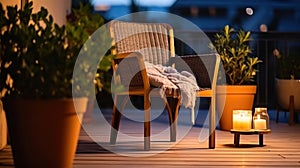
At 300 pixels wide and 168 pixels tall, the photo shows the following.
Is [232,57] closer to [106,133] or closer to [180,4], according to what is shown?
[106,133]

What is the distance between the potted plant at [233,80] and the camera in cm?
422

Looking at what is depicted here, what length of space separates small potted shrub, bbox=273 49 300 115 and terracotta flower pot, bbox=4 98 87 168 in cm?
308

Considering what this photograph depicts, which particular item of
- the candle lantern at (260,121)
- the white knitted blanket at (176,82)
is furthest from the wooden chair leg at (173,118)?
the candle lantern at (260,121)

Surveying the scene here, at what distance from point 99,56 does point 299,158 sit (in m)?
1.34

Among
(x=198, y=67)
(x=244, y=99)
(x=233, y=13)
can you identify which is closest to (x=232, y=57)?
(x=244, y=99)

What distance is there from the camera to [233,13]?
25.4 ft

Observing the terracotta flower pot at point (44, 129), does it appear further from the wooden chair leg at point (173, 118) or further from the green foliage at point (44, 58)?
the wooden chair leg at point (173, 118)

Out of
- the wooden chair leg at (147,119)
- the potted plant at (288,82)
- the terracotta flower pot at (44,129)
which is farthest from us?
the potted plant at (288,82)

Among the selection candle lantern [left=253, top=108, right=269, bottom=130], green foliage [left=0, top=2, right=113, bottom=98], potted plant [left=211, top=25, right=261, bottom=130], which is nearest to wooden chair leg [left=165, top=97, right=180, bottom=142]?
candle lantern [left=253, top=108, right=269, bottom=130]

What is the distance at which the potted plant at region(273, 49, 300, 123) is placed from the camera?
4.72 metres

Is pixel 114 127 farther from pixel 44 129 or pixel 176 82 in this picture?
pixel 44 129

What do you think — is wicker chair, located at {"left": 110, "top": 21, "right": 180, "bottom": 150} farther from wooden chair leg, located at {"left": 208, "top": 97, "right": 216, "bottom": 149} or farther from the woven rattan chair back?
wooden chair leg, located at {"left": 208, "top": 97, "right": 216, "bottom": 149}

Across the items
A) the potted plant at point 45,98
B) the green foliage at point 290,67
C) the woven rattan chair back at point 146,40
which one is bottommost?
the potted plant at point 45,98

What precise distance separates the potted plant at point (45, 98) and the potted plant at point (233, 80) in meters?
2.32
